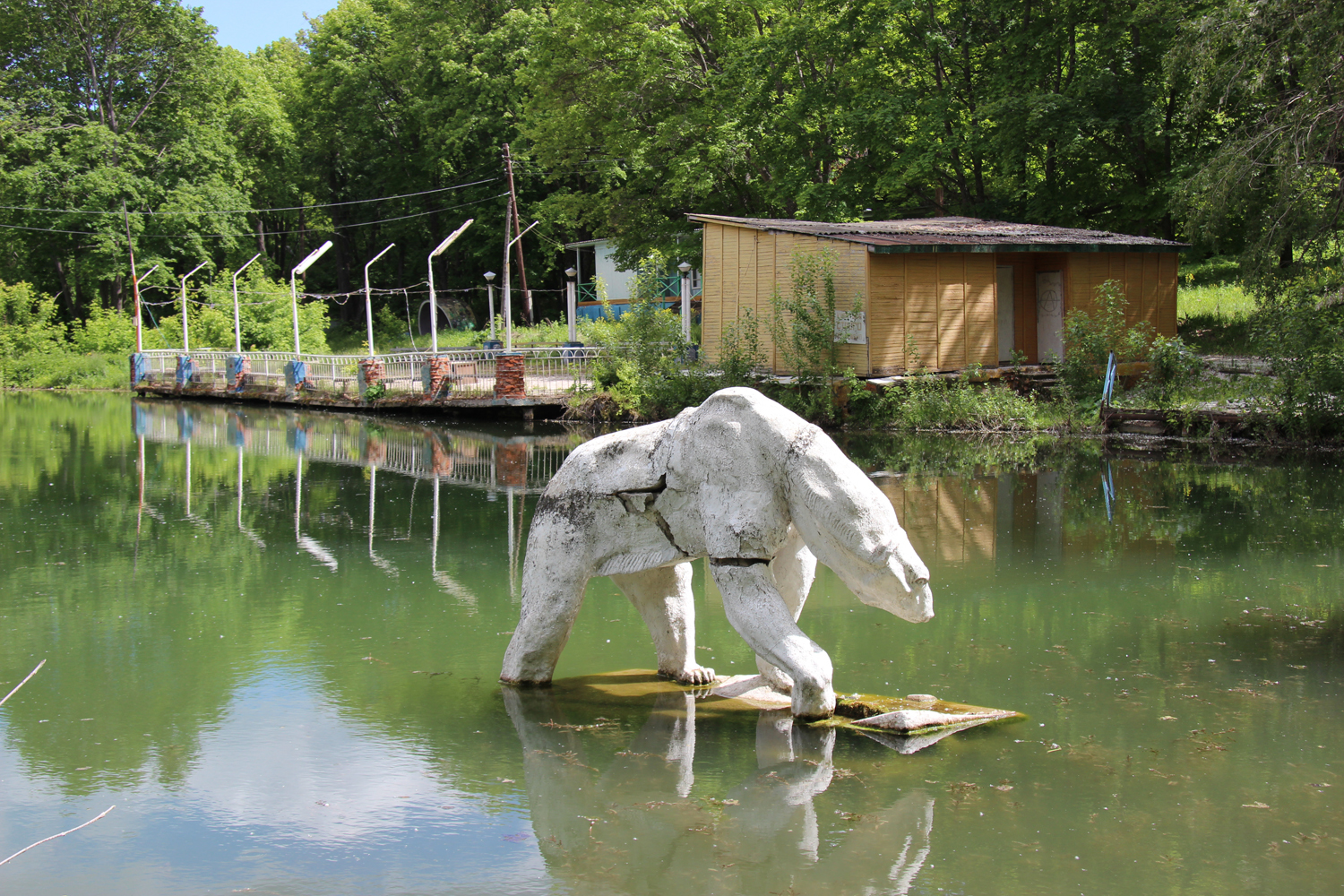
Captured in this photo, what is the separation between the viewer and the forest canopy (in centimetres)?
2253

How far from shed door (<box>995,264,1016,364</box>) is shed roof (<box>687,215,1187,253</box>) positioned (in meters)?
0.93

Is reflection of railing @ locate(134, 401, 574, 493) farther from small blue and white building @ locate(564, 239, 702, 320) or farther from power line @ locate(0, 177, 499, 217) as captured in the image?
power line @ locate(0, 177, 499, 217)

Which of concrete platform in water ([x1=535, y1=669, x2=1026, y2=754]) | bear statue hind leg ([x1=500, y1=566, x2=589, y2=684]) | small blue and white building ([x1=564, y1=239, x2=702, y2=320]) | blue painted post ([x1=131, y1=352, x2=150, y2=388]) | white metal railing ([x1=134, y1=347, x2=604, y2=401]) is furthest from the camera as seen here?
small blue and white building ([x1=564, y1=239, x2=702, y2=320])

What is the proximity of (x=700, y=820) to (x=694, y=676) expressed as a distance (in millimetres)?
2045

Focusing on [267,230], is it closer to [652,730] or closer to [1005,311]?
[1005,311]

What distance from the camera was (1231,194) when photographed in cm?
2038

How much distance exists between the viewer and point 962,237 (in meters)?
24.4

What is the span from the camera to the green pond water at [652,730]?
5.19 metres

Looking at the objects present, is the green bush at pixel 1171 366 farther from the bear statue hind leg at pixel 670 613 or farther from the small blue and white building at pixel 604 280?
the small blue and white building at pixel 604 280

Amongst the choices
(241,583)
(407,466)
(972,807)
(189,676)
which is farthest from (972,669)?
(407,466)

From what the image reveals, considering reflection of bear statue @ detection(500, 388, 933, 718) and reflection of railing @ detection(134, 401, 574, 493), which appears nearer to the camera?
reflection of bear statue @ detection(500, 388, 933, 718)

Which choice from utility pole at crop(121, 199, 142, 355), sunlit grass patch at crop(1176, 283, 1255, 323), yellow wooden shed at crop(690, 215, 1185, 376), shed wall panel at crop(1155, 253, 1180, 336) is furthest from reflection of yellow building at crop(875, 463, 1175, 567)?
utility pole at crop(121, 199, 142, 355)

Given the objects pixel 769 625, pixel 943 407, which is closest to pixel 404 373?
pixel 943 407

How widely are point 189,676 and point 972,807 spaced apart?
5396 millimetres
